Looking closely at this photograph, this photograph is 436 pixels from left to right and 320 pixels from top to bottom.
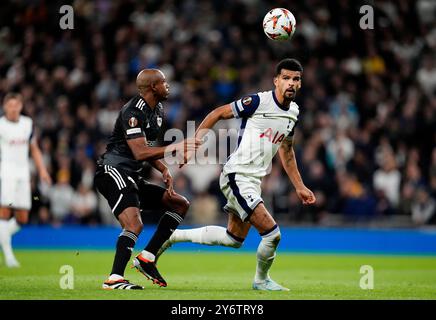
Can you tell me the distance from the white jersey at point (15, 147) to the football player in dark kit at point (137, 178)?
4374 millimetres

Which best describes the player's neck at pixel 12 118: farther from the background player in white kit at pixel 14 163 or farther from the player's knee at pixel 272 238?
the player's knee at pixel 272 238

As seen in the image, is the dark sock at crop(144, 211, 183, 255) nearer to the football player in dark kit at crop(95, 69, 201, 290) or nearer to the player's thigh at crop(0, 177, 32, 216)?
the football player in dark kit at crop(95, 69, 201, 290)

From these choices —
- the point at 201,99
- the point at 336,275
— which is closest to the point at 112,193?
the point at 336,275

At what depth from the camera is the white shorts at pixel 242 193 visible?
32.2 feet

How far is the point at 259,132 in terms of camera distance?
10094 millimetres

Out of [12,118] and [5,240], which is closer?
[5,240]

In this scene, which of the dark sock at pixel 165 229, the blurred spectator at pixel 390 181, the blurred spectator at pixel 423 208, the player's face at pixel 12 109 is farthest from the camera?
the blurred spectator at pixel 390 181

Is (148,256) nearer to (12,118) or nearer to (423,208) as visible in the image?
(12,118)

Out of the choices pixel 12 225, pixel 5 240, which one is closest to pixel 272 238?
pixel 5 240

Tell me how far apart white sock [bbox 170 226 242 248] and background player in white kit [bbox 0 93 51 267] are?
13.8ft

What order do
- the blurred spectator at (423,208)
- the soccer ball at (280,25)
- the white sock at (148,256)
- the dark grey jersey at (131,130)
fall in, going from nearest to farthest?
the dark grey jersey at (131,130)
the white sock at (148,256)
the soccer ball at (280,25)
the blurred spectator at (423,208)

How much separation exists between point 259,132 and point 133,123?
1.46m

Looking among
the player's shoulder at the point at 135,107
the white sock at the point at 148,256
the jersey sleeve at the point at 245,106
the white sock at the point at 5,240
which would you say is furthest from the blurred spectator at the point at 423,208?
the player's shoulder at the point at 135,107

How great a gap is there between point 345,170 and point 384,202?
3.90 ft
